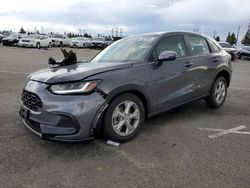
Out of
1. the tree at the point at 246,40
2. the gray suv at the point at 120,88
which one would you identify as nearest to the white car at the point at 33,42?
the gray suv at the point at 120,88

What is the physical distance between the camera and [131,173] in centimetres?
325

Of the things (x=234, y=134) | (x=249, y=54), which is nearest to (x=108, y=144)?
(x=234, y=134)

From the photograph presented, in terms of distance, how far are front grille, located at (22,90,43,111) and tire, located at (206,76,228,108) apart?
358 cm

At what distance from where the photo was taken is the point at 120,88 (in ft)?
12.5

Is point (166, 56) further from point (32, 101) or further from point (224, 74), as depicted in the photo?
point (224, 74)

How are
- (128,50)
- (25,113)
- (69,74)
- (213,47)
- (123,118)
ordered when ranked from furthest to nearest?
1. (213,47)
2. (128,50)
3. (123,118)
4. (25,113)
5. (69,74)

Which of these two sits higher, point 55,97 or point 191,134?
point 55,97

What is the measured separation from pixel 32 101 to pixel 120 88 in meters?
1.21

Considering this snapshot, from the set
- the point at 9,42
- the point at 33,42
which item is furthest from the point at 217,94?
the point at 9,42

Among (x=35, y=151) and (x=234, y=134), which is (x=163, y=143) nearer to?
(x=234, y=134)

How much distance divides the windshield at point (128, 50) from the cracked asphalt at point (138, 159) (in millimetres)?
1258

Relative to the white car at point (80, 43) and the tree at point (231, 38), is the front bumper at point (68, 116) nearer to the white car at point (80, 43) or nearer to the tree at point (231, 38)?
the white car at point (80, 43)

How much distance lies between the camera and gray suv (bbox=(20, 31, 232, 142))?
3.52m

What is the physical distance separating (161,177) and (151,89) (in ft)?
4.97
